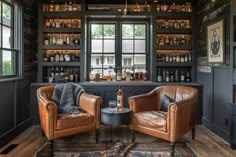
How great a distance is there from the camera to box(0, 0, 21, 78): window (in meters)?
4.10

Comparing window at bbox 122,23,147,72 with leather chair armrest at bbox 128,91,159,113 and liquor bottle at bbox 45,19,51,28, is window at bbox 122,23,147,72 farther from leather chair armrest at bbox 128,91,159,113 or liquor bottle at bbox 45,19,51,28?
liquor bottle at bbox 45,19,51,28

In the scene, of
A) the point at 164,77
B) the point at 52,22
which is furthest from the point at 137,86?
the point at 52,22

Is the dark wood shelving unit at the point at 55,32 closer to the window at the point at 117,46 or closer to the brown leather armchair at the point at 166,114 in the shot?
the window at the point at 117,46

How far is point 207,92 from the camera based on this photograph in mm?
4977

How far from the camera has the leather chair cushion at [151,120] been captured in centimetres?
360

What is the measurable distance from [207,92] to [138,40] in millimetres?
1882

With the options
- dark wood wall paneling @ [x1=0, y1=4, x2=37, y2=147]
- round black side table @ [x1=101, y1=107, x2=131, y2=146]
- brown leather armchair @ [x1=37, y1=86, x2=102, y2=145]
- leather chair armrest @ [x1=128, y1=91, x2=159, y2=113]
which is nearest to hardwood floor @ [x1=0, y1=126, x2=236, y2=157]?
dark wood wall paneling @ [x1=0, y1=4, x2=37, y2=147]

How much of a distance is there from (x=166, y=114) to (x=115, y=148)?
906 mm

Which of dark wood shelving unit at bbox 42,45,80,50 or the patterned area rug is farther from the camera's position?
dark wood shelving unit at bbox 42,45,80,50

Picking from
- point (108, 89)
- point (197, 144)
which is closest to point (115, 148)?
point (197, 144)

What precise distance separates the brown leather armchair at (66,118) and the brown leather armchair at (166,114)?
614mm

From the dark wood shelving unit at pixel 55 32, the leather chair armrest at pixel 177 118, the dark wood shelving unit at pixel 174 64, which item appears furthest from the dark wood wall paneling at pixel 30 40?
the leather chair armrest at pixel 177 118

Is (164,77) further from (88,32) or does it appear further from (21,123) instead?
(21,123)

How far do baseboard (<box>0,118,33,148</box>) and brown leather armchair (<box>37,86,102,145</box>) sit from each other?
647mm
